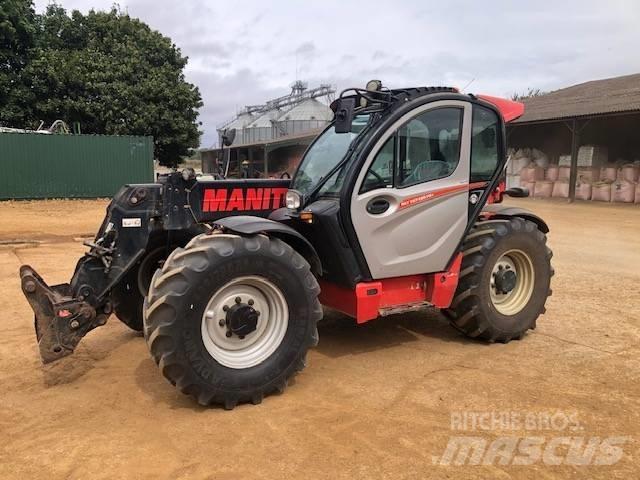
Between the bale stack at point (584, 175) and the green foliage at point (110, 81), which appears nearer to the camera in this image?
the bale stack at point (584, 175)

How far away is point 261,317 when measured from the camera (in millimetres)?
4254

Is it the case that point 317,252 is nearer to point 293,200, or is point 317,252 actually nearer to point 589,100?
point 293,200

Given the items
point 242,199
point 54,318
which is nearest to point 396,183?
point 242,199

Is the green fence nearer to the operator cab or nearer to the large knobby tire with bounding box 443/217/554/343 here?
the operator cab

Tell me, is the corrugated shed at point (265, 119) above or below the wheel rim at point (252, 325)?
above

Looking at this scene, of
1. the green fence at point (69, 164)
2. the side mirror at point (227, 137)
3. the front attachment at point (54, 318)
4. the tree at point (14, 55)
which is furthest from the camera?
Answer: the tree at point (14, 55)

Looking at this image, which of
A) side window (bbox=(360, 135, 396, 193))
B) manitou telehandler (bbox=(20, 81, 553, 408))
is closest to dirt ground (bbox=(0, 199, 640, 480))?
manitou telehandler (bbox=(20, 81, 553, 408))

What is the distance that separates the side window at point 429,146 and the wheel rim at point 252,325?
1.47m

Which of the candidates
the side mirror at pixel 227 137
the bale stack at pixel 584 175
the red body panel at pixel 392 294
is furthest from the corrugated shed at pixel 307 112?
the red body panel at pixel 392 294

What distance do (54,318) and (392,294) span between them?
2.71 metres

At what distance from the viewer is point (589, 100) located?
2544 centimetres

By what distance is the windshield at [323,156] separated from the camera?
496 cm

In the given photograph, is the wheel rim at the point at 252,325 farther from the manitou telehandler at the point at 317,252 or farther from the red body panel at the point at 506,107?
the red body panel at the point at 506,107

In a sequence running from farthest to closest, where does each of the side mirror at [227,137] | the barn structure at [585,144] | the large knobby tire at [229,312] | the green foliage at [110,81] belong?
the green foliage at [110,81]
the barn structure at [585,144]
the side mirror at [227,137]
the large knobby tire at [229,312]
